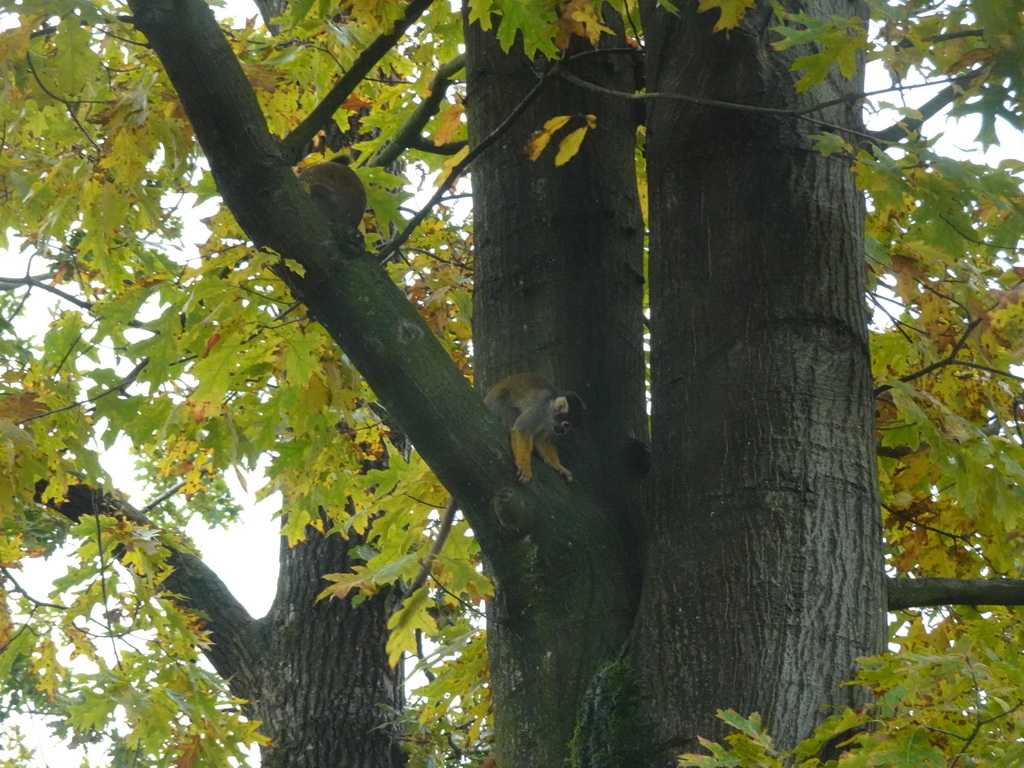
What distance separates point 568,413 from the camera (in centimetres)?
338

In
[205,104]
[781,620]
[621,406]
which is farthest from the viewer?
[621,406]

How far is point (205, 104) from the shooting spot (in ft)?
9.32

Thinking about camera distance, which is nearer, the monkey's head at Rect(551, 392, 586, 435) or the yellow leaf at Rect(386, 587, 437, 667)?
the monkey's head at Rect(551, 392, 586, 435)

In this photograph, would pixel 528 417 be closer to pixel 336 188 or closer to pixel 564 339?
pixel 564 339

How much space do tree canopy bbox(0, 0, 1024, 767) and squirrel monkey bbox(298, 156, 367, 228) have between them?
Result: 0.51 feet

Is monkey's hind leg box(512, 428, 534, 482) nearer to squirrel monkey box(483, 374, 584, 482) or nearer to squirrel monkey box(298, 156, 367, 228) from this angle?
squirrel monkey box(483, 374, 584, 482)

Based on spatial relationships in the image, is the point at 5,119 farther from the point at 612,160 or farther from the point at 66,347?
the point at 612,160

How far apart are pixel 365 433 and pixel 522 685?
8.84 feet

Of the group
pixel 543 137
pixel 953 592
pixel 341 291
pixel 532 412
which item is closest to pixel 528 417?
pixel 532 412

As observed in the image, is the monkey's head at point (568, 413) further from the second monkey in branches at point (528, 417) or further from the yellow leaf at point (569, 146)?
the yellow leaf at point (569, 146)

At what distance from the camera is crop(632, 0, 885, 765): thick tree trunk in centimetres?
258

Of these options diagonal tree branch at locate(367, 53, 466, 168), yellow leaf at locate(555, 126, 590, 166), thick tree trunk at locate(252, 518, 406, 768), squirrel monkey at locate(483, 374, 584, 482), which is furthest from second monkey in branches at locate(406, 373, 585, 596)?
thick tree trunk at locate(252, 518, 406, 768)

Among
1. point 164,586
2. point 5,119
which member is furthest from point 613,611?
point 164,586

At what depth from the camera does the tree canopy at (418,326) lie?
282 centimetres
